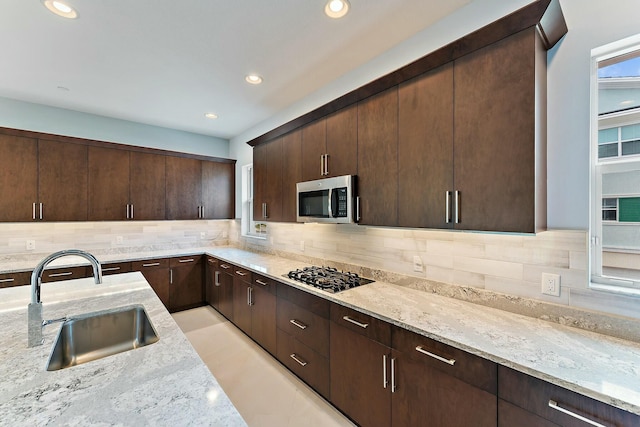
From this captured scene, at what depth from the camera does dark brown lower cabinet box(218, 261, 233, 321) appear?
360cm

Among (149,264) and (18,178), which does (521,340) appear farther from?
(18,178)

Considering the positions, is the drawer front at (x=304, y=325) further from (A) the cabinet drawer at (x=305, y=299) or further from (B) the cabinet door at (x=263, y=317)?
(B) the cabinet door at (x=263, y=317)

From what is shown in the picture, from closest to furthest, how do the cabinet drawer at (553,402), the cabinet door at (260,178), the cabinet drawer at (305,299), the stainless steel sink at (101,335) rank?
1. the cabinet drawer at (553,402)
2. the stainless steel sink at (101,335)
3. the cabinet drawer at (305,299)
4. the cabinet door at (260,178)

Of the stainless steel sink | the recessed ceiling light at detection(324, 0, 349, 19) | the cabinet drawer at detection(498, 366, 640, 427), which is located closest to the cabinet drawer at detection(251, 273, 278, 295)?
the stainless steel sink

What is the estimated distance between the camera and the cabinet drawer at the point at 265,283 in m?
2.73

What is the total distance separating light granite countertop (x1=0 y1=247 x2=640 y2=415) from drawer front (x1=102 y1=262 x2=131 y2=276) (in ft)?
9.75

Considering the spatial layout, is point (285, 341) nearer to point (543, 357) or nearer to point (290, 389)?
point (290, 389)

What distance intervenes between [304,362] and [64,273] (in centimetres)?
310

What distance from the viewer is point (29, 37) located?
2074 millimetres

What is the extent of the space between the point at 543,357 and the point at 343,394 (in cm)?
132

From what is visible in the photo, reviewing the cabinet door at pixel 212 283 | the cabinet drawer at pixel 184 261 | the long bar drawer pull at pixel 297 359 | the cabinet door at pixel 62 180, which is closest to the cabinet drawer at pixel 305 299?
the long bar drawer pull at pixel 297 359

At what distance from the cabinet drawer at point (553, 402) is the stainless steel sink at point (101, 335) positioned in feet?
5.52

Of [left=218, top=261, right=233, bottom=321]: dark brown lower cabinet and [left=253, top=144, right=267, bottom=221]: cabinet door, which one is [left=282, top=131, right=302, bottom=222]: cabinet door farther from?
[left=218, top=261, right=233, bottom=321]: dark brown lower cabinet

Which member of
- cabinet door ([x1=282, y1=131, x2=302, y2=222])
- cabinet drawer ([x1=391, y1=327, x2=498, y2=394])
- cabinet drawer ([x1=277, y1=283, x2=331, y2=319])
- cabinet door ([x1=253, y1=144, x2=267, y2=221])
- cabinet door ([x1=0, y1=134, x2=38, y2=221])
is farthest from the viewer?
cabinet door ([x1=253, y1=144, x2=267, y2=221])
